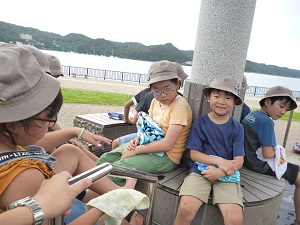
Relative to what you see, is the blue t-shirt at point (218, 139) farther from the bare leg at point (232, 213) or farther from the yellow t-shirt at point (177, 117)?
the bare leg at point (232, 213)

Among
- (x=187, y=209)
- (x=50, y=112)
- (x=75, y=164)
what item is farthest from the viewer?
(x=187, y=209)

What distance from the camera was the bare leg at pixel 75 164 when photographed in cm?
A: 201

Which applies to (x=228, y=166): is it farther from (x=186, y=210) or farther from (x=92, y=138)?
(x=92, y=138)

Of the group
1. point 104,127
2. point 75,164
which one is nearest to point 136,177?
point 75,164

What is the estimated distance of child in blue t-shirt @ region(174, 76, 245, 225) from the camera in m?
2.24

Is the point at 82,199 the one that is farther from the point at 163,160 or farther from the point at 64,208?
the point at 64,208

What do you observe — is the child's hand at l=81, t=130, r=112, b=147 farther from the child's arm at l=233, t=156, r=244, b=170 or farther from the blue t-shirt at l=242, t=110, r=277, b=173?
the blue t-shirt at l=242, t=110, r=277, b=173

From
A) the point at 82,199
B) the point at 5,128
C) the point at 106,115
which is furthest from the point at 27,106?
the point at 106,115

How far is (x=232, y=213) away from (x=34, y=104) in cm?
183

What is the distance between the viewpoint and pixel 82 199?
2.29 metres

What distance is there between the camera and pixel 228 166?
2426mm

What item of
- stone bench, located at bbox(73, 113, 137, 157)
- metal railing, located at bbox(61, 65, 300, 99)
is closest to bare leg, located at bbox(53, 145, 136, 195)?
stone bench, located at bbox(73, 113, 137, 157)

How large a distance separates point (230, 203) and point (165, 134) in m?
0.96

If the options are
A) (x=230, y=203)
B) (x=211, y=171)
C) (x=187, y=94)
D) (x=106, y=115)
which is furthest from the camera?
(x=106, y=115)
